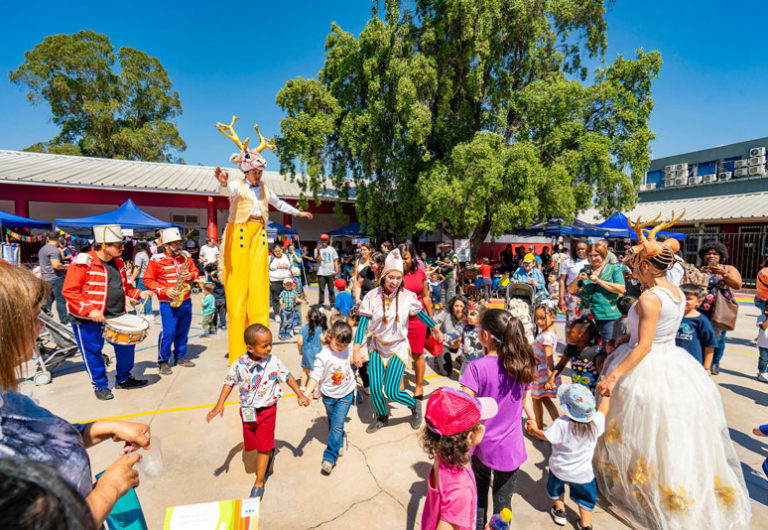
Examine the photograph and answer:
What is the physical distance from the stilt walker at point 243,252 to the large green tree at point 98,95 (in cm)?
2843

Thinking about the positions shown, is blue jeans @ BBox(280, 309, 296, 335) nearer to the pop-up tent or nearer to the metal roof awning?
the pop-up tent

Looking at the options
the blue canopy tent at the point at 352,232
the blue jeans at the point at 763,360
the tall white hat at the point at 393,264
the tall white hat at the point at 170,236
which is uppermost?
the blue canopy tent at the point at 352,232

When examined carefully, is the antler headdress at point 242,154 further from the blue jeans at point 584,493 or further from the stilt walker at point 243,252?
the blue jeans at point 584,493

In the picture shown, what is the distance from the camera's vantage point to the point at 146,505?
2689 millimetres

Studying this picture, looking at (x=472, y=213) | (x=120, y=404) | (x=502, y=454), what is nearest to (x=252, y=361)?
(x=502, y=454)

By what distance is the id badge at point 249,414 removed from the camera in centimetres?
282

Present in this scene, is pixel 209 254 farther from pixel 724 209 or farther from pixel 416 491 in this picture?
pixel 724 209

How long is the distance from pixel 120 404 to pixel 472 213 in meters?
10.8

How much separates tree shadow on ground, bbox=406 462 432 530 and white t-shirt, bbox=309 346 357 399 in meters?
0.89

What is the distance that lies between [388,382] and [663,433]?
7.30 ft

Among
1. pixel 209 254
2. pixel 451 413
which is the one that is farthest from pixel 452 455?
pixel 209 254

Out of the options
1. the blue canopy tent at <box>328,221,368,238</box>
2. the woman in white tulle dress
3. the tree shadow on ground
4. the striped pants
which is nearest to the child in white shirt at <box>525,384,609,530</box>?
the woman in white tulle dress

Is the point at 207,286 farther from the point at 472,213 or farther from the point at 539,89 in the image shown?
the point at 539,89

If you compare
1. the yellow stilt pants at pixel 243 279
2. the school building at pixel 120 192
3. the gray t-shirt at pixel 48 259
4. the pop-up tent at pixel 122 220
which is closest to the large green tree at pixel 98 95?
the school building at pixel 120 192
